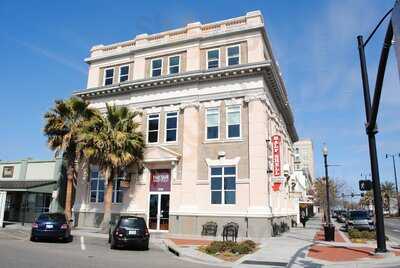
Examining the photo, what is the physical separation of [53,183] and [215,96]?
15.5 m

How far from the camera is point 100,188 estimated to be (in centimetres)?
2884

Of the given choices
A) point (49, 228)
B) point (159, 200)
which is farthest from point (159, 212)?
point (49, 228)

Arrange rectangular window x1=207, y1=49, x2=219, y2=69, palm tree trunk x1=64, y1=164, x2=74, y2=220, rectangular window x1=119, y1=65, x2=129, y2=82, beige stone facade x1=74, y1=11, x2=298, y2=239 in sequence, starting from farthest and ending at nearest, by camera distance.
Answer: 1. rectangular window x1=119, y1=65, x2=129, y2=82
2. palm tree trunk x1=64, y1=164, x2=74, y2=220
3. rectangular window x1=207, y1=49, x2=219, y2=69
4. beige stone facade x1=74, y1=11, x2=298, y2=239

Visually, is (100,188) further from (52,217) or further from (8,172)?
(8,172)

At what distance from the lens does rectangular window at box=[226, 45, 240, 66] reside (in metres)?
26.2

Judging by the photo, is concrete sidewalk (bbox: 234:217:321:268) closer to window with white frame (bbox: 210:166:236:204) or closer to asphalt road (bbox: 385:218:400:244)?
window with white frame (bbox: 210:166:236:204)

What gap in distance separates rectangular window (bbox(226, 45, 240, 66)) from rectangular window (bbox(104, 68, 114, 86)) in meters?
10.3

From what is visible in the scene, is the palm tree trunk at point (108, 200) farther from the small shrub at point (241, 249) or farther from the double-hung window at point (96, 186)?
the small shrub at point (241, 249)

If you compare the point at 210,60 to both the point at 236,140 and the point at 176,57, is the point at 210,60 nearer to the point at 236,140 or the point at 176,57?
the point at 176,57

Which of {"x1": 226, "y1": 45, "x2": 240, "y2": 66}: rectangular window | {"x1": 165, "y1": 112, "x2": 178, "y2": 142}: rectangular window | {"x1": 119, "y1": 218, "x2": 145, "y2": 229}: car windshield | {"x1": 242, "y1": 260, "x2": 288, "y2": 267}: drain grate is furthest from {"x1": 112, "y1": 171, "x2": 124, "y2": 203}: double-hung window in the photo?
{"x1": 242, "y1": 260, "x2": 288, "y2": 267}: drain grate

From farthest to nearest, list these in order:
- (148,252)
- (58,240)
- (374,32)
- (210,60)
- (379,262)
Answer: (210,60)
(58,240)
(148,252)
(374,32)
(379,262)

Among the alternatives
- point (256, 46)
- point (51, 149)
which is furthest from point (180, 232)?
point (256, 46)

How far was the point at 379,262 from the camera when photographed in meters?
13.3

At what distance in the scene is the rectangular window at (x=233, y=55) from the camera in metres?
26.2
